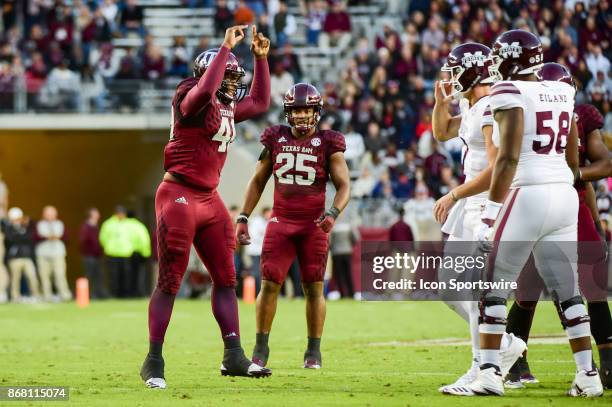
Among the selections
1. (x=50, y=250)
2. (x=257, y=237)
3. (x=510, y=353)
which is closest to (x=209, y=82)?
(x=510, y=353)

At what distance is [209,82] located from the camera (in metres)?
7.83

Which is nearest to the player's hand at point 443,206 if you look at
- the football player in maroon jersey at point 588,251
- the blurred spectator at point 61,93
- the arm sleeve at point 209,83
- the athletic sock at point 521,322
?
the football player in maroon jersey at point 588,251

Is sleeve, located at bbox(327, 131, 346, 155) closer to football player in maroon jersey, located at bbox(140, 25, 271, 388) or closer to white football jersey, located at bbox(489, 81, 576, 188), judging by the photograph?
football player in maroon jersey, located at bbox(140, 25, 271, 388)

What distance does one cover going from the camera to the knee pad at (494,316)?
7.23 metres

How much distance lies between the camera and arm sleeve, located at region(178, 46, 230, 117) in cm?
783

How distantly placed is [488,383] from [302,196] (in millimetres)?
2708

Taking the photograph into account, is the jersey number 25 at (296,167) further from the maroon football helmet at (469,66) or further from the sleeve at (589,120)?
the sleeve at (589,120)

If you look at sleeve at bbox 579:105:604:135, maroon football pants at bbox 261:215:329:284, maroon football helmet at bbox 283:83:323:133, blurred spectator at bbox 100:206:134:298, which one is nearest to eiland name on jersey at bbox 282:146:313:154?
maroon football helmet at bbox 283:83:323:133

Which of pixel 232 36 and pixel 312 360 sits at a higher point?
pixel 232 36

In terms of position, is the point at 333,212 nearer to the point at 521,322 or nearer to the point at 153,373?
the point at 521,322

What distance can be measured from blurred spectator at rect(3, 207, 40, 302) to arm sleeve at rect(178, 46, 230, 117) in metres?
15.7

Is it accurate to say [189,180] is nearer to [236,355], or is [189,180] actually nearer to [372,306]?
[236,355]

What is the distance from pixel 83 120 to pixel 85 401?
17922 mm

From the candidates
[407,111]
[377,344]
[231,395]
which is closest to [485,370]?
[231,395]
